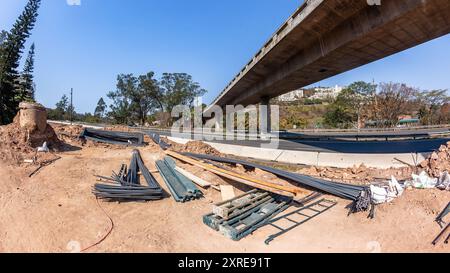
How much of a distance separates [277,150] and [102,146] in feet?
42.0

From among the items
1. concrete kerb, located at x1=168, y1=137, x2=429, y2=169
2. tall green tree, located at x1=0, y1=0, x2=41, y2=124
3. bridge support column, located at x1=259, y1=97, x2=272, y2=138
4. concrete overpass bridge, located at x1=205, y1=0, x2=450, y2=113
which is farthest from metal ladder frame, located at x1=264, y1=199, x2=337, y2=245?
tall green tree, located at x1=0, y1=0, x2=41, y2=124

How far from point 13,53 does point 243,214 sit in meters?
54.5

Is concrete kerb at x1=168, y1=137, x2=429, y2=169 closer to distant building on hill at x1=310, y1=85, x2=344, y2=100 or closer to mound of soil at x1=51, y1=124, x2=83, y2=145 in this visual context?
mound of soil at x1=51, y1=124, x2=83, y2=145

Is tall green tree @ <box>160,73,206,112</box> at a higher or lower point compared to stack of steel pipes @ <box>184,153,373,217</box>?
higher

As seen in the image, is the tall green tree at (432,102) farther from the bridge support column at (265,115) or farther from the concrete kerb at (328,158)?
the concrete kerb at (328,158)

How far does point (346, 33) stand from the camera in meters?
10.4

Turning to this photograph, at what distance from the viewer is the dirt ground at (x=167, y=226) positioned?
5.04 m

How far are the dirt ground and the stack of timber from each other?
0.60ft

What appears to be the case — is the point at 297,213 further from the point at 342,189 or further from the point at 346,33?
the point at 346,33

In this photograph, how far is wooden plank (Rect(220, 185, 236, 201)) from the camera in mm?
8426

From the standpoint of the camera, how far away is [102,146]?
1675cm

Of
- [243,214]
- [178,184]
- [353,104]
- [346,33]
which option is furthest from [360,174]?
[353,104]
